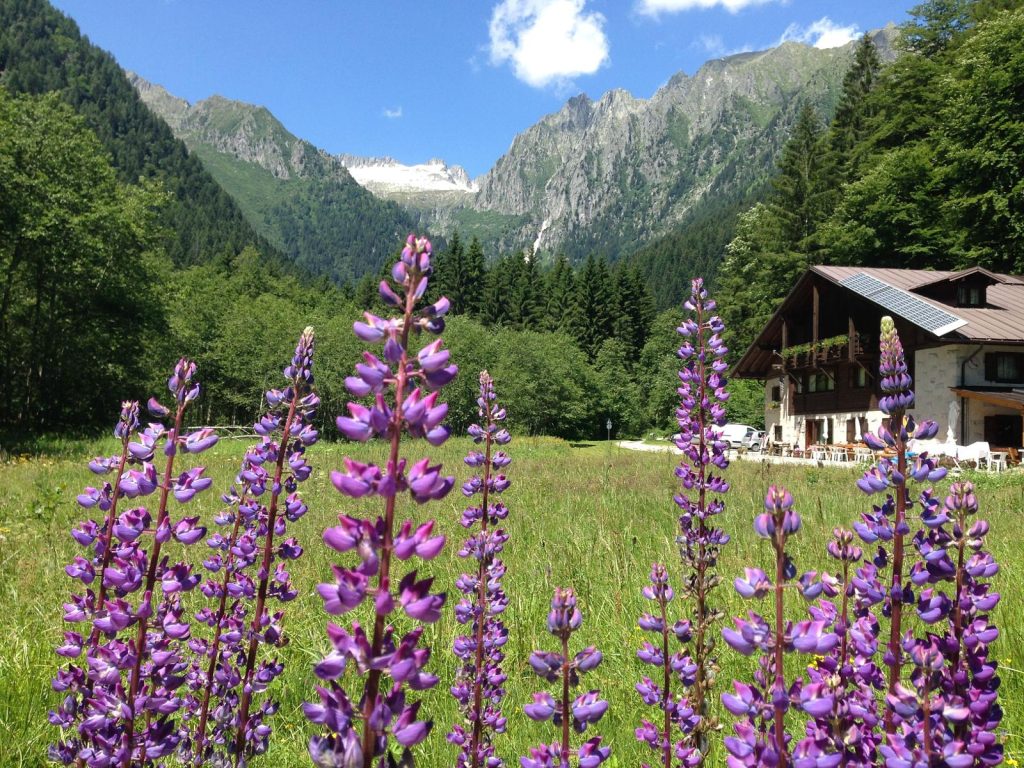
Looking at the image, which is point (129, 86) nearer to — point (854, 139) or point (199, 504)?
point (854, 139)

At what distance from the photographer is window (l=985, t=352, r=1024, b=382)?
2441 centimetres

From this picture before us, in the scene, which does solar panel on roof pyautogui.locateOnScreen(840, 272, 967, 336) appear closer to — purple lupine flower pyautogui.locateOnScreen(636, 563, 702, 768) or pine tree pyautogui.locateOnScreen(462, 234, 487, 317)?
purple lupine flower pyautogui.locateOnScreen(636, 563, 702, 768)

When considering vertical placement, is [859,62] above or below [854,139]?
above

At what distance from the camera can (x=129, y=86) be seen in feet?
512

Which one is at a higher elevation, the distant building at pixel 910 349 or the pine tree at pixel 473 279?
the pine tree at pixel 473 279

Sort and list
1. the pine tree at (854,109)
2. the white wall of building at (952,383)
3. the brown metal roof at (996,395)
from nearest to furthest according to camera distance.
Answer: the brown metal roof at (996,395) → the white wall of building at (952,383) → the pine tree at (854,109)

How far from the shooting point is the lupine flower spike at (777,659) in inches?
51.2

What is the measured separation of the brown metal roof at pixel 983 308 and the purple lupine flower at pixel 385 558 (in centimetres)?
2742

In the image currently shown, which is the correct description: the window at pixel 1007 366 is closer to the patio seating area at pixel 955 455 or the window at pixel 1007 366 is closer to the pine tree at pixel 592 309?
the patio seating area at pixel 955 455

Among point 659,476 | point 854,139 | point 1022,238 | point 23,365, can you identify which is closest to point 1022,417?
point 1022,238

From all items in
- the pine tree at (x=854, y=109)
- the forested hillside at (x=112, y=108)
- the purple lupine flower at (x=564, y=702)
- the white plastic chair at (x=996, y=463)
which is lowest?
the white plastic chair at (x=996, y=463)

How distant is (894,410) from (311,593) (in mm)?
4896

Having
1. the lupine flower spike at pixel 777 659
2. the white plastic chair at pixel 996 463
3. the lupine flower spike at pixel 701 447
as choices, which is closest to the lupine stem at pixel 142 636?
the lupine flower spike at pixel 777 659

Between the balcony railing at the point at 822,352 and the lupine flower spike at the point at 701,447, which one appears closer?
the lupine flower spike at the point at 701,447
